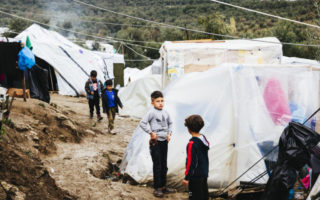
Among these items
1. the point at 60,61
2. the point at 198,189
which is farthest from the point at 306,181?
the point at 60,61

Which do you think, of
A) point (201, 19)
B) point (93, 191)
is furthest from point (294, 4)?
point (93, 191)

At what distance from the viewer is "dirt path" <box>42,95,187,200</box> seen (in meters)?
4.41

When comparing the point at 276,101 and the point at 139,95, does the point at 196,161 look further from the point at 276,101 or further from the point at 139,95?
the point at 139,95

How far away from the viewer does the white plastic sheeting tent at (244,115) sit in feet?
15.4

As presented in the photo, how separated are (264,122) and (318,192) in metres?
1.69

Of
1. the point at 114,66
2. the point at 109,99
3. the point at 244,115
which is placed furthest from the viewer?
the point at 114,66

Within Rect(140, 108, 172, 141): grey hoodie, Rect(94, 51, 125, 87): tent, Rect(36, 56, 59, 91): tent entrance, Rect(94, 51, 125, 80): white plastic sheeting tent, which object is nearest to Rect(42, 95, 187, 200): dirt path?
Rect(140, 108, 172, 141): grey hoodie

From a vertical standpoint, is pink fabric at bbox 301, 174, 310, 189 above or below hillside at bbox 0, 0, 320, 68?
below

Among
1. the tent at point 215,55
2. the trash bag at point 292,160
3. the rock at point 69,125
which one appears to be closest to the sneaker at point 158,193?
the trash bag at point 292,160

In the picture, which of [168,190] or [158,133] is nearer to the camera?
[158,133]

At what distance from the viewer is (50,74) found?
15.0m

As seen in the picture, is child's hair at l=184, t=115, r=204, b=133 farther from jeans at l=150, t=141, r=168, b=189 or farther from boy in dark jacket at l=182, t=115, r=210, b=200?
jeans at l=150, t=141, r=168, b=189

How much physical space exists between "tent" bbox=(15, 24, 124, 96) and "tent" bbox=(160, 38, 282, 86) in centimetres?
734

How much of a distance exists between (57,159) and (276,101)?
12.3 ft
